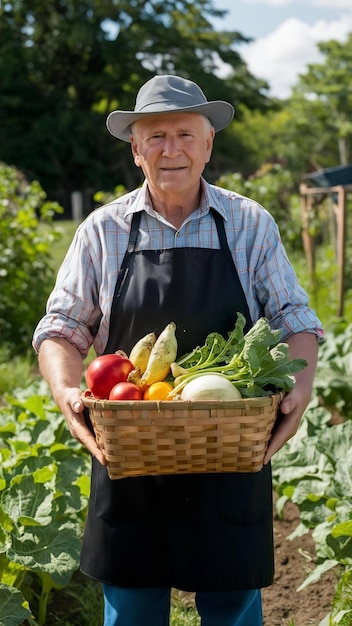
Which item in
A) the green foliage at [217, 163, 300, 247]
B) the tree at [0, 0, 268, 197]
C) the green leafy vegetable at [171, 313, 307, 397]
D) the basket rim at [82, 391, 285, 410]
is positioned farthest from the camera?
the tree at [0, 0, 268, 197]

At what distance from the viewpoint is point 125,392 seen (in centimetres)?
207

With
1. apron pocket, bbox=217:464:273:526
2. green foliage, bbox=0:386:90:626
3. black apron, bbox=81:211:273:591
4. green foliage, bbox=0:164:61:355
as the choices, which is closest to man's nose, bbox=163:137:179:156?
black apron, bbox=81:211:273:591

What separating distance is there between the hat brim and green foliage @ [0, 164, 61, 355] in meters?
5.29

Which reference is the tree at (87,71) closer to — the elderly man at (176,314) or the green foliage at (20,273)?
the green foliage at (20,273)

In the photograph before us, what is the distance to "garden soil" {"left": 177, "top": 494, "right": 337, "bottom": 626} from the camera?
333cm

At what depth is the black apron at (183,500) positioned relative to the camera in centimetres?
242

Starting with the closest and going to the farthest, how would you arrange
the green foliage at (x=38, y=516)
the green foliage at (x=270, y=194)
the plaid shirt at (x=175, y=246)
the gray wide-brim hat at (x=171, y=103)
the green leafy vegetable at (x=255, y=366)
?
the green leafy vegetable at (x=255, y=366)
the gray wide-brim hat at (x=171, y=103)
the plaid shirt at (x=175, y=246)
the green foliage at (x=38, y=516)
the green foliage at (x=270, y=194)

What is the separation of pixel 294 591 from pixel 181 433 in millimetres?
1833

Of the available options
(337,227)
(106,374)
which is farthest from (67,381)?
(337,227)

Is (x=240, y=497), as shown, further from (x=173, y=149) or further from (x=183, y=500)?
(x=173, y=149)

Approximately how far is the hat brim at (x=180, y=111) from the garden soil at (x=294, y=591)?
5.85 ft

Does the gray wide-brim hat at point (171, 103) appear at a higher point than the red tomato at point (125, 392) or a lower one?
higher

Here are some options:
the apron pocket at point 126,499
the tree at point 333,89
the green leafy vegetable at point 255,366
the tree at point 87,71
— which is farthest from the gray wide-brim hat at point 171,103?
the tree at point 333,89

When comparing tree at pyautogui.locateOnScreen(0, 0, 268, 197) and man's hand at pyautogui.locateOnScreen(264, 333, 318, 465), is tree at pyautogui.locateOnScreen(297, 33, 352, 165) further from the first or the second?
man's hand at pyautogui.locateOnScreen(264, 333, 318, 465)
